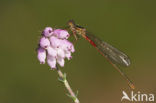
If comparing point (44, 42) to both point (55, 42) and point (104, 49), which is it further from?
point (104, 49)

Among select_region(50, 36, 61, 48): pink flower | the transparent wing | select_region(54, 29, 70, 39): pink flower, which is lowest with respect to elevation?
the transparent wing

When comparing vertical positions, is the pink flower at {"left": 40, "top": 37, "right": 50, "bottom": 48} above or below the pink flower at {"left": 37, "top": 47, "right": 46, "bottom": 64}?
above

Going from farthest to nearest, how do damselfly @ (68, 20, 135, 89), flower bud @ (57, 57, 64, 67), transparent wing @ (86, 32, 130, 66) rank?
transparent wing @ (86, 32, 130, 66), damselfly @ (68, 20, 135, 89), flower bud @ (57, 57, 64, 67)

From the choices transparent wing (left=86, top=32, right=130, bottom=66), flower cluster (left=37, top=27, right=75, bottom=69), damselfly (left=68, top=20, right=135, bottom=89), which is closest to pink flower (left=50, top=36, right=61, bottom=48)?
flower cluster (left=37, top=27, right=75, bottom=69)

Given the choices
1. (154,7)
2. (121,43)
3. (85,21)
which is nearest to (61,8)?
(85,21)

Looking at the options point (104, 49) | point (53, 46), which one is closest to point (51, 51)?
point (53, 46)

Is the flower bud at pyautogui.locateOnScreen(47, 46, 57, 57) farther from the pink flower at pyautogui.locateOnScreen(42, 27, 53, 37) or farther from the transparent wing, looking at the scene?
the transparent wing

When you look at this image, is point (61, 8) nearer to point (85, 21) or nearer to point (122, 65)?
point (85, 21)
